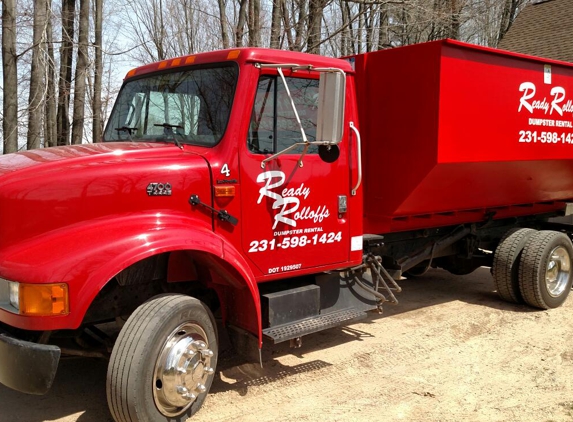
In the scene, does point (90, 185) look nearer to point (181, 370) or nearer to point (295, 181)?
point (181, 370)

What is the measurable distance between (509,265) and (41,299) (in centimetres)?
508

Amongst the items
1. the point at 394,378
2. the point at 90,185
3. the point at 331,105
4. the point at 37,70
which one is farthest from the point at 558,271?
the point at 37,70

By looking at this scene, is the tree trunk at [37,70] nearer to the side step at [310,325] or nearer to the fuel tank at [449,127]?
the fuel tank at [449,127]

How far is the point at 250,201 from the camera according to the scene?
4.04 metres

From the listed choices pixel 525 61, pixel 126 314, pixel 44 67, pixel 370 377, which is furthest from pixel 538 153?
pixel 44 67

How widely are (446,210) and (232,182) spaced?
2716 millimetres

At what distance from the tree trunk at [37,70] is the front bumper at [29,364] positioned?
8713mm

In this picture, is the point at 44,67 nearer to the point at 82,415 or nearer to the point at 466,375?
the point at 82,415

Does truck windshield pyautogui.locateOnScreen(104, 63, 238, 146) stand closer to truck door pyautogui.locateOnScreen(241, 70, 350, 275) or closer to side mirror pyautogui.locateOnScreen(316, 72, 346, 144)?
truck door pyautogui.locateOnScreen(241, 70, 350, 275)

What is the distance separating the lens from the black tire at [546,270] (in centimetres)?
629

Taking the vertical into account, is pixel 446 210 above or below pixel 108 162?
below

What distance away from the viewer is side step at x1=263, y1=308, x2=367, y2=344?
4.13m

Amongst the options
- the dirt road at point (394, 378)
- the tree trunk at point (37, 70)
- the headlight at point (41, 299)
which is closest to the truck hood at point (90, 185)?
the headlight at point (41, 299)

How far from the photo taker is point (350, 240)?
4.73 m
